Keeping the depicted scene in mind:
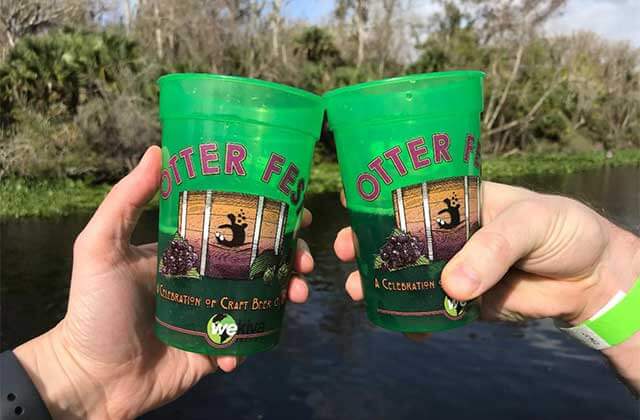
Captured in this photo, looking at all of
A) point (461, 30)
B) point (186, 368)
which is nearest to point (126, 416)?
point (186, 368)

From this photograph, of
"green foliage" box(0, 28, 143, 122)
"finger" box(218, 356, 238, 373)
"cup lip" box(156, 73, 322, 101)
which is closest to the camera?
"cup lip" box(156, 73, 322, 101)

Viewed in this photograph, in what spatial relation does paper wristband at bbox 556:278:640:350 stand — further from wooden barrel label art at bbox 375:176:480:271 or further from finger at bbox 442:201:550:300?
wooden barrel label art at bbox 375:176:480:271

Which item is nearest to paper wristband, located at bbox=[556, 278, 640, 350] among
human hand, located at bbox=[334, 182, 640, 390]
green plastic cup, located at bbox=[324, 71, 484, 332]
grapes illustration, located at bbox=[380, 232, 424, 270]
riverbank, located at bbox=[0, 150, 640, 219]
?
human hand, located at bbox=[334, 182, 640, 390]

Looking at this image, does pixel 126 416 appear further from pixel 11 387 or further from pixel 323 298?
pixel 323 298

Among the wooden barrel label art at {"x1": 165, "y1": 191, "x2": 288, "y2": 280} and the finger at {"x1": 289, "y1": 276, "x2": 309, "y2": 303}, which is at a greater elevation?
the wooden barrel label art at {"x1": 165, "y1": 191, "x2": 288, "y2": 280}

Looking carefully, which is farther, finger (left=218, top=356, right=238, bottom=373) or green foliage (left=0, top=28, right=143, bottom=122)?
green foliage (left=0, top=28, right=143, bottom=122)

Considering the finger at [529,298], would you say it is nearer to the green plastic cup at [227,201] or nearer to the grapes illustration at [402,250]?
the grapes illustration at [402,250]

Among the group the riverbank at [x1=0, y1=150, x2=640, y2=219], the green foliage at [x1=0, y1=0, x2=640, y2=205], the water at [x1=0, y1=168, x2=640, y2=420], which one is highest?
the green foliage at [x1=0, y1=0, x2=640, y2=205]

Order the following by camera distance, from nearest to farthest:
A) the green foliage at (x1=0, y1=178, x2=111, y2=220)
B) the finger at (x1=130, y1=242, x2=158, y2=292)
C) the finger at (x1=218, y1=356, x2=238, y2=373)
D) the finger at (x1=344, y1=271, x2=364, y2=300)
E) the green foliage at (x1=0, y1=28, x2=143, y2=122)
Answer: the finger at (x1=218, y1=356, x2=238, y2=373)
the finger at (x1=344, y1=271, x2=364, y2=300)
the finger at (x1=130, y1=242, x2=158, y2=292)
the green foliage at (x1=0, y1=178, x2=111, y2=220)
the green foliage at (x1=0, y1=28, x2=143, y2=122)

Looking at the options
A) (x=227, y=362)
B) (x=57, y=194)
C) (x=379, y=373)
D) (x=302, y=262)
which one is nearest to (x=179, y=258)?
(x=227, y=362)
